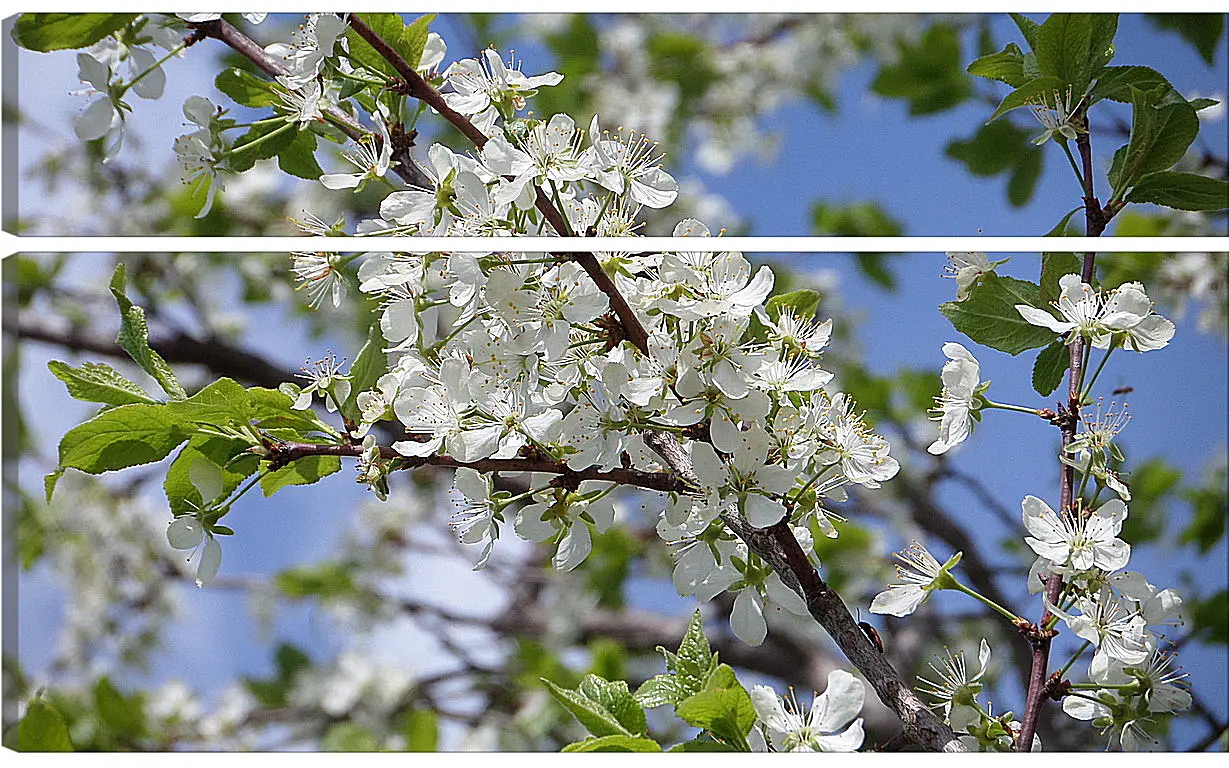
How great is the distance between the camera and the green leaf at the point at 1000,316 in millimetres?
765

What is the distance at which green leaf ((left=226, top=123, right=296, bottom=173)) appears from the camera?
0.75 meters

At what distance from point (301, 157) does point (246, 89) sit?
0.07m

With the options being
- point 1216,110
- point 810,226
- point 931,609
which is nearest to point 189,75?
point 810,226

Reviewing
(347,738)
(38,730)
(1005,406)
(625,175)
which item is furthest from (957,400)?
(347,738)

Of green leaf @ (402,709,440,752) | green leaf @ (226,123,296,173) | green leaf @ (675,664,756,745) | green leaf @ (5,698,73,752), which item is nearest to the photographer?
green leaf @ (675,664,756,745)

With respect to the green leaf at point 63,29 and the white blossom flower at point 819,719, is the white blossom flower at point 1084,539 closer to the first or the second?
the white blossom flower at point 819,719

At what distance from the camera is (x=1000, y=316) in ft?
2.55

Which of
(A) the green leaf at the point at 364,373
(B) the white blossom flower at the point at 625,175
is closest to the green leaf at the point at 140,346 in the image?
(A) the green leaf at the point at 364,373

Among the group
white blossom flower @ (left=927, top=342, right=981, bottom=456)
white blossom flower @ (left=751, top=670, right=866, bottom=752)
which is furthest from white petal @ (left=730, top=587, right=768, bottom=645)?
white blossom flower @ (left=927, top=342, right=981, bottom=456)

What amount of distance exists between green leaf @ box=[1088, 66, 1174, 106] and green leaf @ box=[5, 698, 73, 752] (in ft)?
3.34

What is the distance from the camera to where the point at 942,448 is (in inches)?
28.7

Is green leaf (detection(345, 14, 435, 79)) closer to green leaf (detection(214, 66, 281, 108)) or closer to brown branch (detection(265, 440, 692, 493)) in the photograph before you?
green leaf (detection(214, 66, 281, 108))

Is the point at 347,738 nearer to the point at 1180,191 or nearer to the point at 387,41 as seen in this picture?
the point at 387,41

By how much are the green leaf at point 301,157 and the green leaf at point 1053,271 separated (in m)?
0.58
